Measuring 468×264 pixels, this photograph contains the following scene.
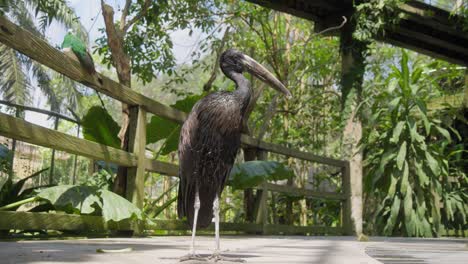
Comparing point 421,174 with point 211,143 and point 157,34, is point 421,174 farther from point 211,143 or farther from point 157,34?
point 211,143

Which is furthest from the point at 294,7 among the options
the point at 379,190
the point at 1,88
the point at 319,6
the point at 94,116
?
the point at 1,88

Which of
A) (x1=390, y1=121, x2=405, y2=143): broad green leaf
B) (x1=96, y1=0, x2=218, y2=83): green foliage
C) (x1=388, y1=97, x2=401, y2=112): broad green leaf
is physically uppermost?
(x1=96, y1=0, x2=218, y2=83): green foliage

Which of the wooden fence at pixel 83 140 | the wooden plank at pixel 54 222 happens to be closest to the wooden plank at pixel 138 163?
the wooden fence at pixel 83 140

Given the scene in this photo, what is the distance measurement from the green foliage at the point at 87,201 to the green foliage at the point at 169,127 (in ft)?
5.84

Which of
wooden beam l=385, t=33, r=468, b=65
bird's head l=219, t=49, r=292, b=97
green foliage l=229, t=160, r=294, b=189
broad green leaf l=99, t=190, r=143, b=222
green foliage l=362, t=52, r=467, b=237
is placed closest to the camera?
bird's head l=219, t=49, r=292, b=97

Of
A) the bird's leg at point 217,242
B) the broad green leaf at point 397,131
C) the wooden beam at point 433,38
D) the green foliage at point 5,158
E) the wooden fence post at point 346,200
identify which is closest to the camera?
the bird's leg at point 217,242

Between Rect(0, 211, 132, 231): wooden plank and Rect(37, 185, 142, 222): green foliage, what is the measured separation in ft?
0.28

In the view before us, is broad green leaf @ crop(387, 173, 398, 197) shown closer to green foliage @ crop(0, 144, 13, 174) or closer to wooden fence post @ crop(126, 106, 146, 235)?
wooden fence post @ crop(126, 106, 146, 235)

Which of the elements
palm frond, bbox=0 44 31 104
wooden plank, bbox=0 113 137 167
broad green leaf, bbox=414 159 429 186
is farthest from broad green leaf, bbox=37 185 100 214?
palm frond, bbox=0 44 31 104

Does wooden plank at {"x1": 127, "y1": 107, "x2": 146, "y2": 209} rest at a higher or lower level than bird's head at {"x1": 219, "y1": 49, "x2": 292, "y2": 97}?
lower

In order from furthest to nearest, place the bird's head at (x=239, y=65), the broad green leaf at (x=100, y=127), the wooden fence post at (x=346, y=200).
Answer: the wooden fence post at (x=346, y=200)
the broad green leaf at (x=100, y=127)
the bird's head at (x=239, y=65)

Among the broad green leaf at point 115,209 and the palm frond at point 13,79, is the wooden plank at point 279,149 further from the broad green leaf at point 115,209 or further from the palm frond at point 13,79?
the palm frond at point 13,79

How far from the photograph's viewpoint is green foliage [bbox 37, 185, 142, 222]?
12.4ft

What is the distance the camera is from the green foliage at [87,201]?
3.78 metres
